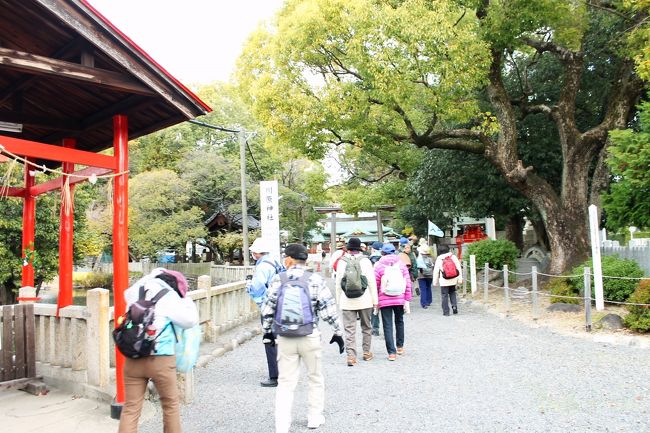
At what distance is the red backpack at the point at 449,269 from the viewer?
11102 millimetres

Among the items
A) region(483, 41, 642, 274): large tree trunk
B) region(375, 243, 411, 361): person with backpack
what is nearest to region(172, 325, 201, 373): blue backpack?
region(375, 243, 411, 361): person with backpack

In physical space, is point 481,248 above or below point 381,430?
above

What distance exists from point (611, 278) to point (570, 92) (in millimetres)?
5951

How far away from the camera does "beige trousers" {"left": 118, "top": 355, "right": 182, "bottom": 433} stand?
3.79m

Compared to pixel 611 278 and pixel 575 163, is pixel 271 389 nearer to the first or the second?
pixel 611 278

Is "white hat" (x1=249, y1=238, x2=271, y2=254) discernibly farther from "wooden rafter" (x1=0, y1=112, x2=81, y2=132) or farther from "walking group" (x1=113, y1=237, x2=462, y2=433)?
"wooden rafter" (x1=0, y1=112, x2=81, y2=132)

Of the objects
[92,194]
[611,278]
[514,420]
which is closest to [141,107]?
[514,420]

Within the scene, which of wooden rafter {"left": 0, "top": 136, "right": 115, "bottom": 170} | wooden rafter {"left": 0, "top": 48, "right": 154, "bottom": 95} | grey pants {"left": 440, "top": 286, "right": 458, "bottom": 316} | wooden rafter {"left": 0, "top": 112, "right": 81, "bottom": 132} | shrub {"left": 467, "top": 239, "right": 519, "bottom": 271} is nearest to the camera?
wooden rafter {"left": 0, "top": 48, "right": 154, "bottom": 95}

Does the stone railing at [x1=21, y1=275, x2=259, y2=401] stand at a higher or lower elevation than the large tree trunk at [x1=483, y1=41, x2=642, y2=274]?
lower

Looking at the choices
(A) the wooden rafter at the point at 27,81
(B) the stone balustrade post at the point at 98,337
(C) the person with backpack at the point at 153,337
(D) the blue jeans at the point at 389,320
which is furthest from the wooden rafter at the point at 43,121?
(D) the blue jeans at the point at 389,320

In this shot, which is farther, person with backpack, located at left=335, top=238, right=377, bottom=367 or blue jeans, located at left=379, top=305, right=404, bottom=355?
blue jeans, located at left=379, top=305, right=404, bottom=355

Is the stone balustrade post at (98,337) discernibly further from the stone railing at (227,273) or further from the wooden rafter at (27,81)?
the stone railing at (227,273)

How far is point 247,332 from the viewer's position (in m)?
9.93

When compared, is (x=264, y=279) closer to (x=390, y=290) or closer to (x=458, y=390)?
(x=390, y=290)
